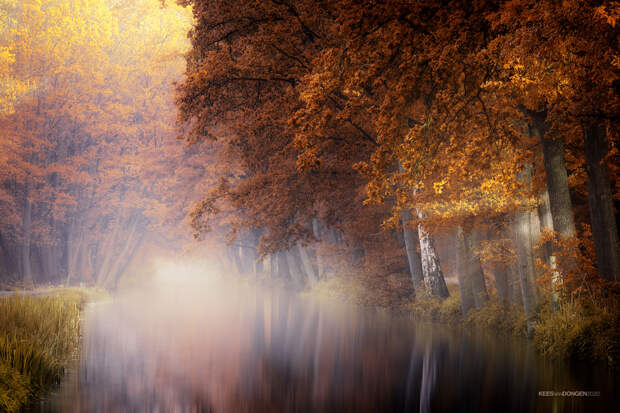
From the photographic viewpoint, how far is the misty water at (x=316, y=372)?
1044cm

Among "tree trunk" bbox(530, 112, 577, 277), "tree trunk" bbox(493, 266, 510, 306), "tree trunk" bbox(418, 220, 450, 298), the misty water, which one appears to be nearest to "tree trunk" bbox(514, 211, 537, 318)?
the misty water

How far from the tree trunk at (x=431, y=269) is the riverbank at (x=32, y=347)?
12.3 metres

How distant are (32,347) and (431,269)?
15.7 meters

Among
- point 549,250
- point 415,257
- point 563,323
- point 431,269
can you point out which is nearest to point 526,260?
point 549,250

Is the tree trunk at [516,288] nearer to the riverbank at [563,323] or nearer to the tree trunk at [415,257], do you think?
the riverbank at [563,323]

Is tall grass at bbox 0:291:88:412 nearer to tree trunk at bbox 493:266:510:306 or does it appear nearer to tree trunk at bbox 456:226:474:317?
tree trunk at bbox 456:226:474:317

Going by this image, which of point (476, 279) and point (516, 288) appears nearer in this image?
point (516, 288)

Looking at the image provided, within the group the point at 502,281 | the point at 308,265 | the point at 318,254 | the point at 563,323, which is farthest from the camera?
the point at 308,265

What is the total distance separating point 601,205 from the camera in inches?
577

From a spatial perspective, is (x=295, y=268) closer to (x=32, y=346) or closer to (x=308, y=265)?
(x=308, y=265)

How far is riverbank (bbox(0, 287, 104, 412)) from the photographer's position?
952 centimetres

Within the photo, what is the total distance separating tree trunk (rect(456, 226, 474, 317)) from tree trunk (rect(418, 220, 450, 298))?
1762mm

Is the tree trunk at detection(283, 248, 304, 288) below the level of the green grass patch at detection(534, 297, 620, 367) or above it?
above

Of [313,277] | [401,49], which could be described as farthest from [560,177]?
[313,277]
